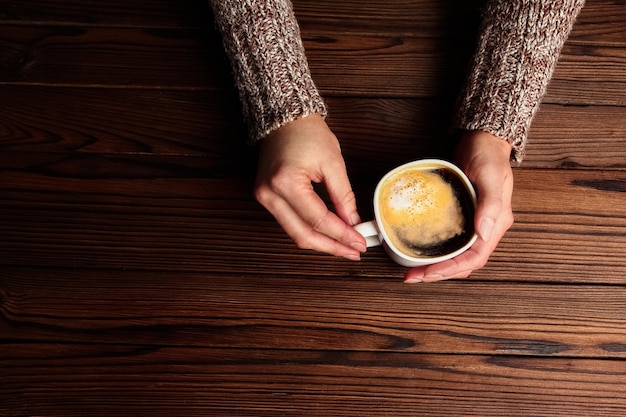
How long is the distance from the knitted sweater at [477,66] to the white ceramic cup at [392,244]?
149 mm

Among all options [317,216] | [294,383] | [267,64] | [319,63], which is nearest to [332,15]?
[319,63]

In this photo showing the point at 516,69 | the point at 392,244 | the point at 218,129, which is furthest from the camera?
the point at 218,129

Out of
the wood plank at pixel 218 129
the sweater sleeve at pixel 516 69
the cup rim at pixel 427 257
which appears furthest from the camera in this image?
the wood plank at pixel 218 129

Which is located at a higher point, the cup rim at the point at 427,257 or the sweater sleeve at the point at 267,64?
the sweater sleeve at the point at 267,64

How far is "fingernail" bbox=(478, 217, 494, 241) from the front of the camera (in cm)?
73

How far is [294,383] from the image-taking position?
917mm

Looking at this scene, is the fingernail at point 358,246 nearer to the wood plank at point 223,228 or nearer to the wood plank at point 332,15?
the wood plank at point 223,228

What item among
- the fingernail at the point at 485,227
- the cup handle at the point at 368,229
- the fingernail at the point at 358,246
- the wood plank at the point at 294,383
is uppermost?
the cup handle at the point at 368,229

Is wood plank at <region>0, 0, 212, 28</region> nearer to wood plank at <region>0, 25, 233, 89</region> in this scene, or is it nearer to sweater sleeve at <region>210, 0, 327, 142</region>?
wood plank at <region>0, 25, 233, 89</region>

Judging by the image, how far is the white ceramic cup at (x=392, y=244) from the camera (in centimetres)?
72

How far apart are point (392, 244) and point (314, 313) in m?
0.27

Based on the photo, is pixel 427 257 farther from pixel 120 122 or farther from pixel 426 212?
pixel 120 122

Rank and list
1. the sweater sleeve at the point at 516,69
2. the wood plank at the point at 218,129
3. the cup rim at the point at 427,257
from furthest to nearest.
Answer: the wood plank at the point at 218,129
the sweater sleeve at the point at 516,69
the cup rim at the point at 427,257

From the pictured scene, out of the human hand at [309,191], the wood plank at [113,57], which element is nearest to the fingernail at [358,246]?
the human hand at [309,191]
